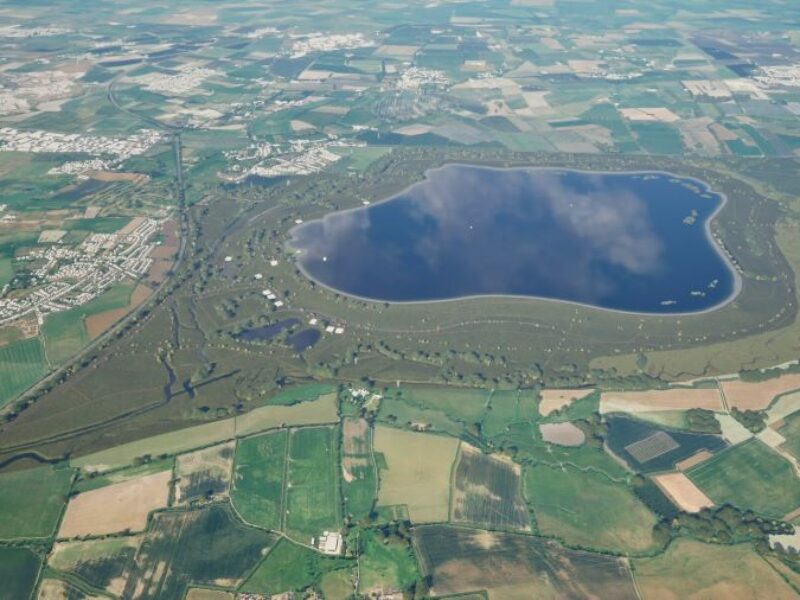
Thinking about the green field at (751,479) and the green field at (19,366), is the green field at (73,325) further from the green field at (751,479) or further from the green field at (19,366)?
the green field at (751,479)

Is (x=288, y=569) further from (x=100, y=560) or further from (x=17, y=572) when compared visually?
(x=17, y=572)

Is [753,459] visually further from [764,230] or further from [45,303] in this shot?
[45,303]

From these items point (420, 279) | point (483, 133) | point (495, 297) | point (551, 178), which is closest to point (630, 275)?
point (495, 297)

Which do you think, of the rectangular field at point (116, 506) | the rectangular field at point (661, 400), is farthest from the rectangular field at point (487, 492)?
the rectangular field at point (116, 506)

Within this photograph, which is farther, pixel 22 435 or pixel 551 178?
pixel 551 178

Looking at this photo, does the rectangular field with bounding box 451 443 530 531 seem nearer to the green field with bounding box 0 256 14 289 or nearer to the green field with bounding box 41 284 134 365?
the green field with bounding box 41 284 134 365

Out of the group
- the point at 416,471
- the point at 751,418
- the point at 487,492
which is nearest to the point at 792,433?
the point at 751,418
